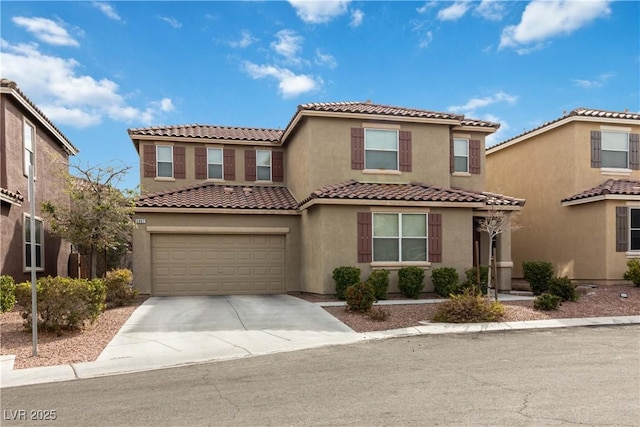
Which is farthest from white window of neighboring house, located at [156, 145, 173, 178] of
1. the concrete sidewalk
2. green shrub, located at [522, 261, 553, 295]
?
green shrub, located at [522, 261, 553, 295]

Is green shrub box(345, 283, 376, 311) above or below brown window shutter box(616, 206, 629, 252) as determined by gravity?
below

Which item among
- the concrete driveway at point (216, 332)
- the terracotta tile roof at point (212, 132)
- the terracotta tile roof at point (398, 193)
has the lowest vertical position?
the concrete driveway at point (216, 332)

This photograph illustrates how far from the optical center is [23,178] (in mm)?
15859

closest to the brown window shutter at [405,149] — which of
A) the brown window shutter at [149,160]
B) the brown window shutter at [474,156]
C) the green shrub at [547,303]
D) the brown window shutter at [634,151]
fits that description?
the brown window shutter at [474,156]

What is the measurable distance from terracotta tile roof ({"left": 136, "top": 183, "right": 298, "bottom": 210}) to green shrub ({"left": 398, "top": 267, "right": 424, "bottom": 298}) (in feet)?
15.7

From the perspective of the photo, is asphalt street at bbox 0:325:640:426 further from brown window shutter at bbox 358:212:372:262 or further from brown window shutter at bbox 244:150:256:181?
brown window shutter at bbox 244:150:256:181

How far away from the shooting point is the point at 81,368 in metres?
7.70

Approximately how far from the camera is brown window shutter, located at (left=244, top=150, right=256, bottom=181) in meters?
19.5

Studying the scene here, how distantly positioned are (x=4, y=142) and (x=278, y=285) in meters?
9.82

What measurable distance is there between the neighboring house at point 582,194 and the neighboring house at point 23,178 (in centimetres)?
1846

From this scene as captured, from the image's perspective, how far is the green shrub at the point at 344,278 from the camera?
14.0 meters

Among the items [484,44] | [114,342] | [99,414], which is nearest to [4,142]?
[114,342]

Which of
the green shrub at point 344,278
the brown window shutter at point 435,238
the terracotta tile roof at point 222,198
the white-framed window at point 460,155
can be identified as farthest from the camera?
the white-framed window at point 460,155

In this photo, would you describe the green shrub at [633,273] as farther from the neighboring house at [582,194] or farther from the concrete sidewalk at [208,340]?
the concrete sidewalk at [208,340]
